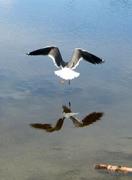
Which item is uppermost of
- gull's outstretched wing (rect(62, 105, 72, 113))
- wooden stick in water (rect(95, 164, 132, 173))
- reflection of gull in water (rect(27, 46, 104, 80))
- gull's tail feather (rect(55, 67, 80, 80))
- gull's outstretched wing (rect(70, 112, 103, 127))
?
reflection of gull in water (rect(27, 46, 104, 80))

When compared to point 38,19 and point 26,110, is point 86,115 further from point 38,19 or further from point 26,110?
point 38,19

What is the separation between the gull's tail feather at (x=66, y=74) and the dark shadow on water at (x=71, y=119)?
3.04 ft

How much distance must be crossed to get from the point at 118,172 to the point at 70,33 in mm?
10856

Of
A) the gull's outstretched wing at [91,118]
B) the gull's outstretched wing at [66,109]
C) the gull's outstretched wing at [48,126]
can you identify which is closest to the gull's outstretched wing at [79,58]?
the gull's outstretched wing at [66,109]

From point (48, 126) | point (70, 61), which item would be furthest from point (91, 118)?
point (70, 61)

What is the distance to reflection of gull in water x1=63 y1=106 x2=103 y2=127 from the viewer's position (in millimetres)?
12078

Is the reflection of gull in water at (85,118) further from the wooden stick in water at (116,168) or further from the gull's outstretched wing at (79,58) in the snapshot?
the wooden stick in water at (116,168)

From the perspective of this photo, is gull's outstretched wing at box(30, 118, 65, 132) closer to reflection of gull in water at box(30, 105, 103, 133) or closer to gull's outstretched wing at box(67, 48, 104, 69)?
reflection of gull in water at box(30, 105, 103, 133)

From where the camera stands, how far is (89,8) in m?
24.5

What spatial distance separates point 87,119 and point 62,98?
118 centimetres

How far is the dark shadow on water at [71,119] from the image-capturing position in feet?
38.4

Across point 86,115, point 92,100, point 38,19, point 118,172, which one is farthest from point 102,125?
point 38,19

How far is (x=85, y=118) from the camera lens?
12.3 meters

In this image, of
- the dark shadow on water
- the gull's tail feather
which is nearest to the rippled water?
the dark shadow on water
